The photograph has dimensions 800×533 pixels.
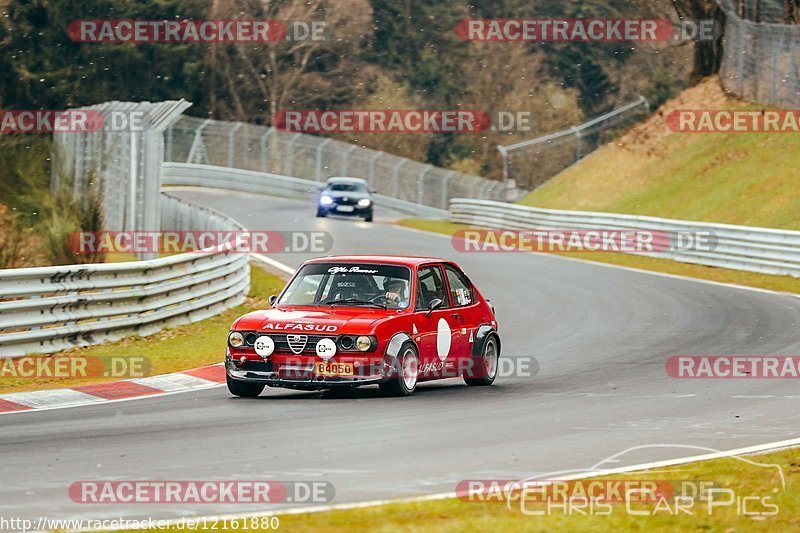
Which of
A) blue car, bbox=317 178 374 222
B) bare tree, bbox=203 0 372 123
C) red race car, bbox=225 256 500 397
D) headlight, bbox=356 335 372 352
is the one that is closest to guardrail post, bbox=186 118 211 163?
blue car, bbox=317 178 374 222

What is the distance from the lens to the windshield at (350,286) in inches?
537

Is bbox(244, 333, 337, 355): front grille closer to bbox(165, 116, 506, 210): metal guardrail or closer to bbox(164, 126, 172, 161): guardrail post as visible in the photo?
bbox(165, 116, 506, 210): metal guardrail

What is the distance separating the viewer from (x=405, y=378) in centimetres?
1312

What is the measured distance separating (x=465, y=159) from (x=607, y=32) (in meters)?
13.4

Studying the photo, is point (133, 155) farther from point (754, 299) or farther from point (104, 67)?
point (104, 67)

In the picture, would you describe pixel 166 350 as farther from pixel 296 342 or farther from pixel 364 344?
pixel 364 344

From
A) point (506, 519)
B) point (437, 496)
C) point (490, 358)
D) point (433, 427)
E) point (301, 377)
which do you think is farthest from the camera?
point (490, 358)

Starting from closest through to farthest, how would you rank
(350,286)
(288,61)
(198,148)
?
1. (350,286)
2. (198,148)
3. (288,61)

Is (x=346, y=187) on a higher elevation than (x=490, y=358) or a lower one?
lower

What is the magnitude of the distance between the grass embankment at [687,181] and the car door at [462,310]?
1390 centimetres

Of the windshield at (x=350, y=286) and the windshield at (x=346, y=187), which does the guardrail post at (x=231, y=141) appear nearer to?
the windshield at (x=346, y=187)

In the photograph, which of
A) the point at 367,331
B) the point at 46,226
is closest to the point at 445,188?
the point at 46,226

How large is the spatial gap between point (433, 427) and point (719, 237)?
66.7ft

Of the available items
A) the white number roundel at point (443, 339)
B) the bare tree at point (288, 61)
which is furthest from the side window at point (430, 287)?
the bare tree at point (288, 61)
